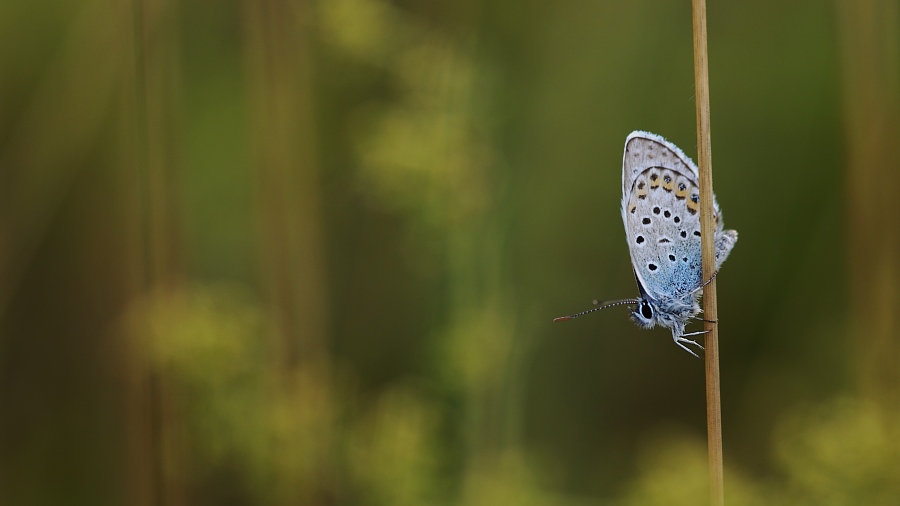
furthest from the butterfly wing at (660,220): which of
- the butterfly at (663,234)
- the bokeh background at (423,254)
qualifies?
the bokeh background at (423,254)

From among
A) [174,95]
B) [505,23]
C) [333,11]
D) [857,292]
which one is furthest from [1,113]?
[857,292]

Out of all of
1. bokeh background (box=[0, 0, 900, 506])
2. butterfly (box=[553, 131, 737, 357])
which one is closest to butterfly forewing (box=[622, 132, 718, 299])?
butterfly (box=[553, 131, 737, 357])

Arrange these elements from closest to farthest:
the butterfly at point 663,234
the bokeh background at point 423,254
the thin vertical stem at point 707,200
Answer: the thin vertical stem at point 707,200
the butterfly at point 663,234
the bokeh background at point 423,254

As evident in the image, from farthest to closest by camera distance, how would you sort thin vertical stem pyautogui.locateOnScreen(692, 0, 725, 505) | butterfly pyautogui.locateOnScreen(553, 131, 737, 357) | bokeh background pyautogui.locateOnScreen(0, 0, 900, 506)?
bokeh background pyautogui.locateOnScreen(0, 0, 900, 506), butterfly pyautogui.locateOnScreen(553, 131, 737, 357), thin vertical stem pyautogui.locateOnScreen(692, 0, 725, 505)

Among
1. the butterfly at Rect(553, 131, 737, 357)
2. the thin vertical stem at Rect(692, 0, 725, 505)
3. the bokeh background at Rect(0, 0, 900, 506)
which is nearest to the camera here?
the thin vertical stem at Rect(692, 0, 725, 505)

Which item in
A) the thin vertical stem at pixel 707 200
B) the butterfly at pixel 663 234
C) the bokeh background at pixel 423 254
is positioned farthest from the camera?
the bokeh background at pixel 423 254

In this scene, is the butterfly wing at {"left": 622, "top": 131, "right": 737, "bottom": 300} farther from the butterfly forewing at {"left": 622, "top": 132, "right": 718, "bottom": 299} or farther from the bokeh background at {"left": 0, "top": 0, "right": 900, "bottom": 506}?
the bokeh background at {"left": 0, "top": 0, "right": 900, "bottom": 506}

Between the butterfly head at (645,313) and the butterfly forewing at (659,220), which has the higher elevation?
the butterfly forewing at (659,220)

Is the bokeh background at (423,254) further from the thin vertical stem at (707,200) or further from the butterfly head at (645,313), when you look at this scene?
the thin vertical stem at (707,200)
